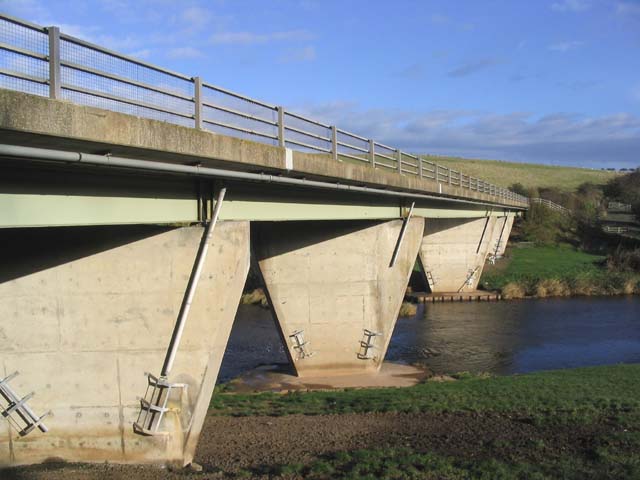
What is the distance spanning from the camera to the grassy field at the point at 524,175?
10988 cm

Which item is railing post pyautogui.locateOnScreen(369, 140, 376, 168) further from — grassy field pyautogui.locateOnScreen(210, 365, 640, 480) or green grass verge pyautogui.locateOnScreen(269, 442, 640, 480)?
green grass verge pyautogui.locateOnScreen(269, 442, 640, 480)

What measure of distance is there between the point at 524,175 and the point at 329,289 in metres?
109

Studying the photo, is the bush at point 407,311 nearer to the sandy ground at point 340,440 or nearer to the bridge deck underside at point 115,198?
the bridge deck underside at point 115,198

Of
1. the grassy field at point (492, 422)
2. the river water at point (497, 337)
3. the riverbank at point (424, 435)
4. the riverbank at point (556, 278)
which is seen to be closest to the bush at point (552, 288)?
the riverbank at point (556, 278)

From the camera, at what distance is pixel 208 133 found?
905 centimetres

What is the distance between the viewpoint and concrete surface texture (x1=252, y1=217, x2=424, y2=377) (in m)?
18.7

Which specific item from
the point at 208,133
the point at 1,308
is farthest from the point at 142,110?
the point at 1,308

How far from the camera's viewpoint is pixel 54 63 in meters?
6.73

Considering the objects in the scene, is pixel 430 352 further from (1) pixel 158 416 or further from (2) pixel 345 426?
(1) pixel 158 416

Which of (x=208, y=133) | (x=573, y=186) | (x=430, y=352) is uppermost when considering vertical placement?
(x=573, y=186)

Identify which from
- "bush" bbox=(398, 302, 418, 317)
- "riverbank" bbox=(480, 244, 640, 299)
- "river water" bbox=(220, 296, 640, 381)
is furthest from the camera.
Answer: "riverbank" bbox=(480, 244, 640, 299)

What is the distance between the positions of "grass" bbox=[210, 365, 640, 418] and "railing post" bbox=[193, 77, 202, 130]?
6.89 meters

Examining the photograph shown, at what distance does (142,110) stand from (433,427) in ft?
24.3

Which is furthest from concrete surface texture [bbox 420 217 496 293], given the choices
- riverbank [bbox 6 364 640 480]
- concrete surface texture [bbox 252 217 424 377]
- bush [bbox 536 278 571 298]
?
riverbank [bbox 6 364 640 480]
